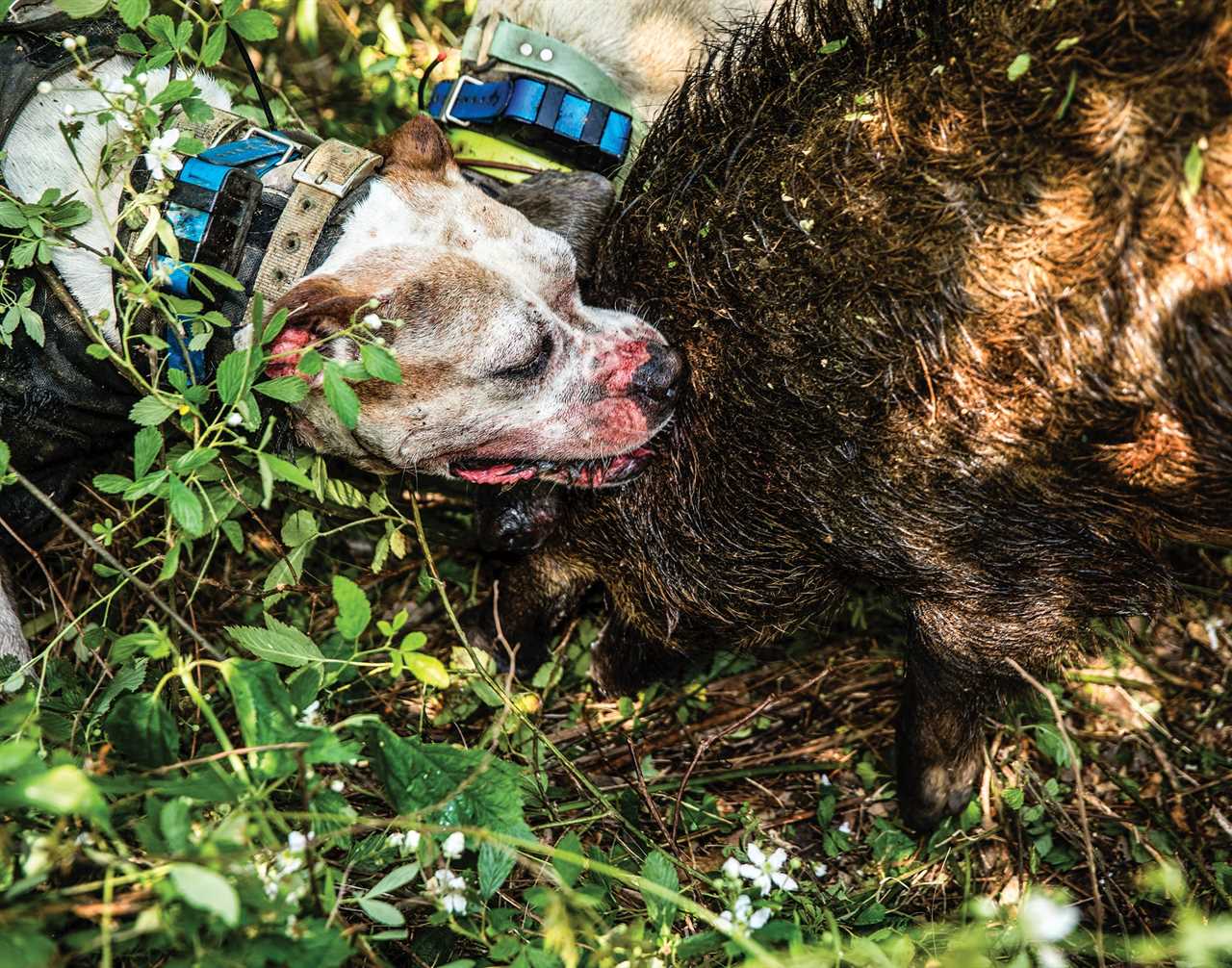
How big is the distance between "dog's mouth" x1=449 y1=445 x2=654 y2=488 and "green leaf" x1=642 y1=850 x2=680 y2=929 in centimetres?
106

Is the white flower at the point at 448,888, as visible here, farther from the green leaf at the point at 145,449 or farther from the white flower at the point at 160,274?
the white flower at the point at 160,274

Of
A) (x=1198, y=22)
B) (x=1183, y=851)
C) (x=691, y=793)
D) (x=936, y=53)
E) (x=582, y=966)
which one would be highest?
(x=1198, y=22)

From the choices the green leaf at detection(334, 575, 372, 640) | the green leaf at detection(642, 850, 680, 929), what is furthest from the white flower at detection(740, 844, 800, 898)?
the green leaf at detection(334, 575, 372, 640)

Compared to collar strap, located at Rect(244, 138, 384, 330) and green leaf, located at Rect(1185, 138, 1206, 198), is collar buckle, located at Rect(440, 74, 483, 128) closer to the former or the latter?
collar strap, located at Rect(244, 138, 384, 330)

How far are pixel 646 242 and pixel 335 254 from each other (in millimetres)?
860

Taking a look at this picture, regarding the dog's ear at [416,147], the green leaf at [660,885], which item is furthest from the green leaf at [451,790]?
the dog's ear at [416,147]

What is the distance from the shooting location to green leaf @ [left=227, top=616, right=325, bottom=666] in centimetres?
224

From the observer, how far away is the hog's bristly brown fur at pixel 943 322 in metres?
1.92

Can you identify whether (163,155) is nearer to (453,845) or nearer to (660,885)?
(453,845)

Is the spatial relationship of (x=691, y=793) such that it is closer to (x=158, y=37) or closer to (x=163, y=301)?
(x=163, y=301)

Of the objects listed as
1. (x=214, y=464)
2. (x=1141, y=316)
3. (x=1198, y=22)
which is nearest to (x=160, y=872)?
(x=214, y=464)

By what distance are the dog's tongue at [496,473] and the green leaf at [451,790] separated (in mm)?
996

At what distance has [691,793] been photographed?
319 centimetres

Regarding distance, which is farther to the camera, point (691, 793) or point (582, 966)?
point (691, 793)
